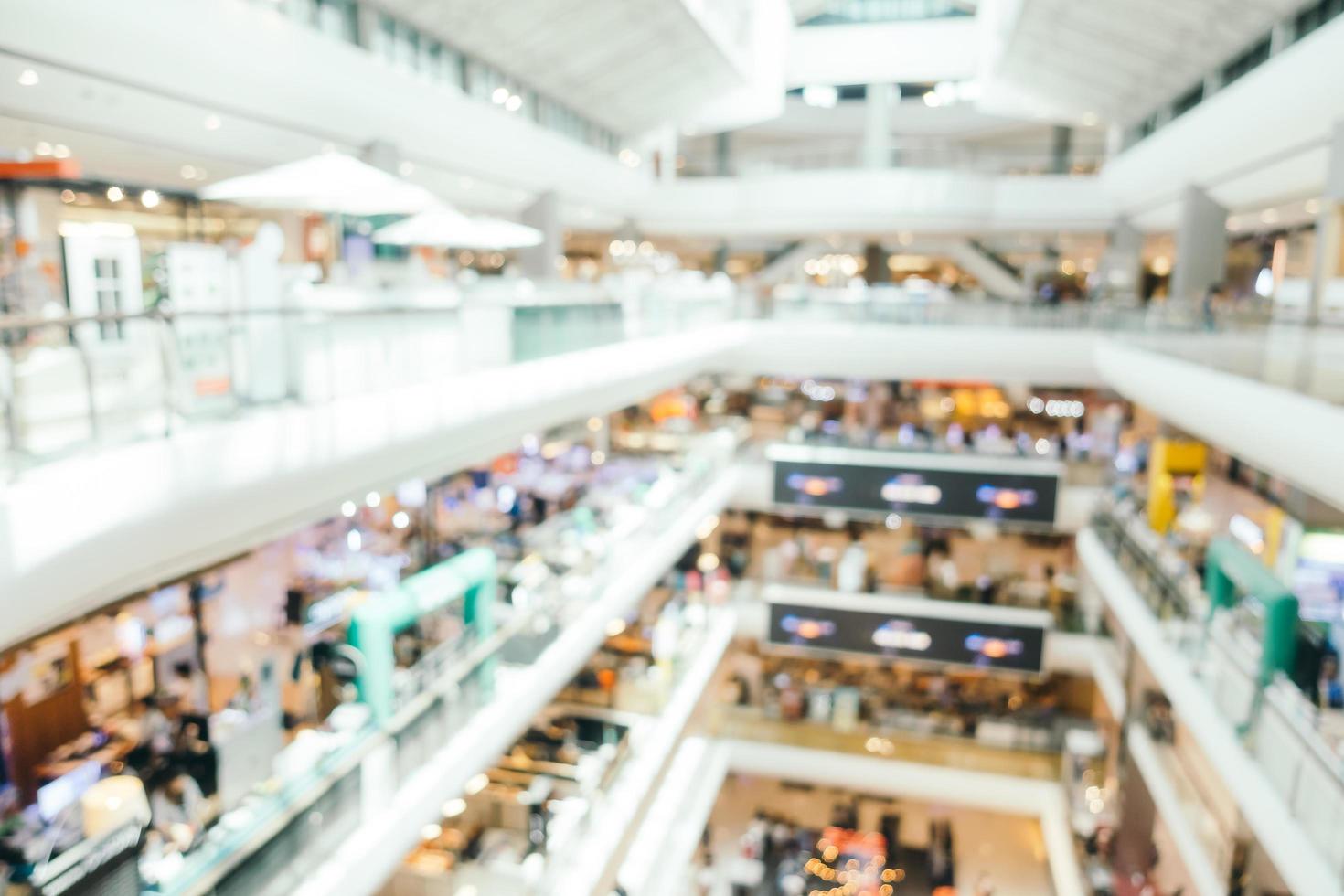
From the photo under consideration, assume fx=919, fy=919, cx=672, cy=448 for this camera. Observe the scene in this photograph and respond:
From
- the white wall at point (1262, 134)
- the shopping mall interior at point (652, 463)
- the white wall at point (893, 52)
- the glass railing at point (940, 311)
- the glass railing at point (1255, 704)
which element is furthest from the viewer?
the white wall at point (893, 52)

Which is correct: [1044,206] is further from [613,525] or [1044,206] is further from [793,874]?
[793,874]

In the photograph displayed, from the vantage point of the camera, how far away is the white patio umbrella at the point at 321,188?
6.47 metres

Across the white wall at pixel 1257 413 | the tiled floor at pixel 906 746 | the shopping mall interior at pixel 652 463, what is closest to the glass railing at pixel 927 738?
the tiled floor at pixel 906 746

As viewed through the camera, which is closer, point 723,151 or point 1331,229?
point 1331,229

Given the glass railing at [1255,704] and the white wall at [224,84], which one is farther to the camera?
the white wall at [224,84]

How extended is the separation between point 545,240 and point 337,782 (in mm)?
12684

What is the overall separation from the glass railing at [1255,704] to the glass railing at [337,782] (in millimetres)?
6418

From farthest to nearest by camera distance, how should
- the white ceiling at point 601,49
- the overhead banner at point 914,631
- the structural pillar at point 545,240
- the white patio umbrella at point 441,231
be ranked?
the structural pillar at point 545,240, the overhead banner at point 914,631, the white ceiling at point 601,49, the white patio umbrella at point 441,231

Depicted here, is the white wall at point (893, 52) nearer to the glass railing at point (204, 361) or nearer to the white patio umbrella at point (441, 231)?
the white patio umbrella at point (441, 231)

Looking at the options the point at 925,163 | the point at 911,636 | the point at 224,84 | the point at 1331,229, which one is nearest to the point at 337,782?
the point at 224,84

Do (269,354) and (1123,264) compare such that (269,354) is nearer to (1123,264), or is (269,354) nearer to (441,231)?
(441,231)

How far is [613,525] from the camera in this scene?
512 inches

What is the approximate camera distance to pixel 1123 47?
15.0 m

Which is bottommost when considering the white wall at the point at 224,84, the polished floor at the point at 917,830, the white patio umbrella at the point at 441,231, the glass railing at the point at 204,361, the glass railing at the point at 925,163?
the polished floor at the point at 917,830
